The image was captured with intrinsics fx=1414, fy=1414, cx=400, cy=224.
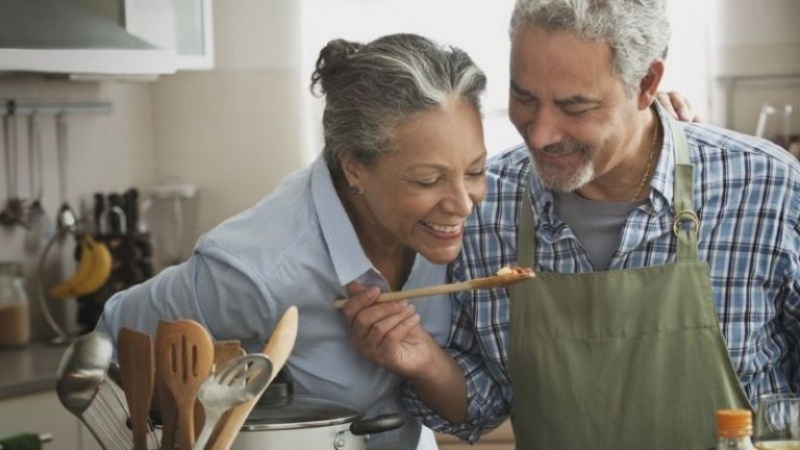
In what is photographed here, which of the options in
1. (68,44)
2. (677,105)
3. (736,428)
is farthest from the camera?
(68,44)

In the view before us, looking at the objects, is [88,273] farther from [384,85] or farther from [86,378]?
[86,378]

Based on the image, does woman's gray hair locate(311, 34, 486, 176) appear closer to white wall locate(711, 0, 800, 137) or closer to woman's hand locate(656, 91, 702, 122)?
woman's hand locate(656, 91, 702, 122)

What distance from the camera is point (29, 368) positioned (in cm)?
358

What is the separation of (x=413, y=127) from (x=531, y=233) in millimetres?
311

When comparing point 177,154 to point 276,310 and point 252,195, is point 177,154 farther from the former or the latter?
point 276,310

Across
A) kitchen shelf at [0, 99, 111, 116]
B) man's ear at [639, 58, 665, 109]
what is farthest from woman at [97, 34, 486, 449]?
kitchen shelf at [0, 99, 111, 116]

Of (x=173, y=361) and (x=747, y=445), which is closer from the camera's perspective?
(x=747, y=445)

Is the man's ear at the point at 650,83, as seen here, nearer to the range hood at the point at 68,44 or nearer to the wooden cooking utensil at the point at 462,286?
the wooden cooking utensil at the point at 462,286

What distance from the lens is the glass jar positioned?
3.91 m

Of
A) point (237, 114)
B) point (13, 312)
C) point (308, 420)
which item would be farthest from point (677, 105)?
point (237, 114)

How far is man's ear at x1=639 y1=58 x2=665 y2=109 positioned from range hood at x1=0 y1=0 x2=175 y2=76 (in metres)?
2.08

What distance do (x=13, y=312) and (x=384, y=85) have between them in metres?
2.37

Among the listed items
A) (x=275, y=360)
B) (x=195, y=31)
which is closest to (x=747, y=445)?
(x=275, y=360)

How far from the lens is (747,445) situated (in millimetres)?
1413
